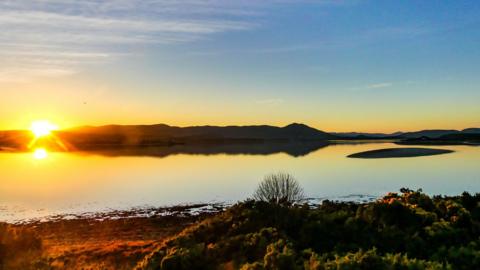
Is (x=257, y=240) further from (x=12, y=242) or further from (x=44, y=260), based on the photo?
(x=12, y=242)

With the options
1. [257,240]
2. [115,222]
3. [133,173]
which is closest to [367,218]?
[257,240]

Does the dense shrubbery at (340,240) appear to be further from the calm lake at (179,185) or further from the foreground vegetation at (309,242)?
the calm lake at (179,185)

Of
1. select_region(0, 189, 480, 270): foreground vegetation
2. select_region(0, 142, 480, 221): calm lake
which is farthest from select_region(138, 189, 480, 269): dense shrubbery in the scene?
select_region(0, 142, 480, 221): calm lake

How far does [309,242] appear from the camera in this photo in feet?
52.1

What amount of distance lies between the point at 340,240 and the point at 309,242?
1.15 metres

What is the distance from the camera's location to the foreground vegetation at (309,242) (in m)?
11.8

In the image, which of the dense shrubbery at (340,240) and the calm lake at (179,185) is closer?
the dense shrubbery at (340,240)

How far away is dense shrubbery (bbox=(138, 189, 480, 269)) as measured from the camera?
464 inches

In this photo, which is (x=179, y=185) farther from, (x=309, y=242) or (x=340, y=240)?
(x=340, y=240)

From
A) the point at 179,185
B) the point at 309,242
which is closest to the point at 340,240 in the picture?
the point at 309,242

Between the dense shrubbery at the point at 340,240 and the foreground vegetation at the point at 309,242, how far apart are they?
27 mm

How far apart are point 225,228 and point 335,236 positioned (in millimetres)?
5576

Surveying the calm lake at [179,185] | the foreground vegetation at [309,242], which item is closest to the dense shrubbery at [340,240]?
the foreground vegetation at [309,242]

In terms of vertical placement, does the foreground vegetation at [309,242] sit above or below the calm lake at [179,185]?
above
